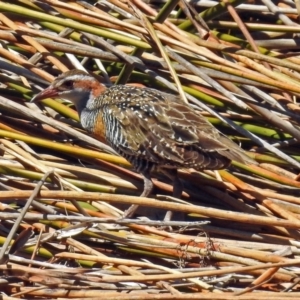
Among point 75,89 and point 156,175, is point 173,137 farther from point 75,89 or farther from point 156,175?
point 75,89

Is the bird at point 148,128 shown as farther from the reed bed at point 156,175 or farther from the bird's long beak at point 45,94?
the reed bed at point 156,175

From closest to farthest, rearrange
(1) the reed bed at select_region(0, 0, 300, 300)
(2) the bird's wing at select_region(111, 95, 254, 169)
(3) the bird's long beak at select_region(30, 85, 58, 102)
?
1. (1) the reed bed at select_region(0, 0, 300, 300)
2. (2) the bird's wing at select_region(111, 95, 254, 169)
3. (3) the bird's long beak at select_region(30, 85, 58, 102)

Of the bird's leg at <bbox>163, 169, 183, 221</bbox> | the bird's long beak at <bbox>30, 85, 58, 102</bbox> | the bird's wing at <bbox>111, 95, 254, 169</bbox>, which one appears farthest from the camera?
the bird's long beak at <bbox>30, 85, 58, 102</bbox>

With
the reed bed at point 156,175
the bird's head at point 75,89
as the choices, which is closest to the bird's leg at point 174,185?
the reed bed at point 156,175

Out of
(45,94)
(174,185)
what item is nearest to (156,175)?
(174,185)

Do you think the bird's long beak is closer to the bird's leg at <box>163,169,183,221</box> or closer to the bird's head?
the bird's head

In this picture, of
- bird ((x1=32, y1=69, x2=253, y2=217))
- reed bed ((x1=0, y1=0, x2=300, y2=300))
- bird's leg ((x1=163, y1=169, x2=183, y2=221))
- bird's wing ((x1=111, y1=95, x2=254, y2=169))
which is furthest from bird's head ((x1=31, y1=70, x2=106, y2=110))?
bird's leg ((x1=163, y1=169, x2=183, y2=221))
